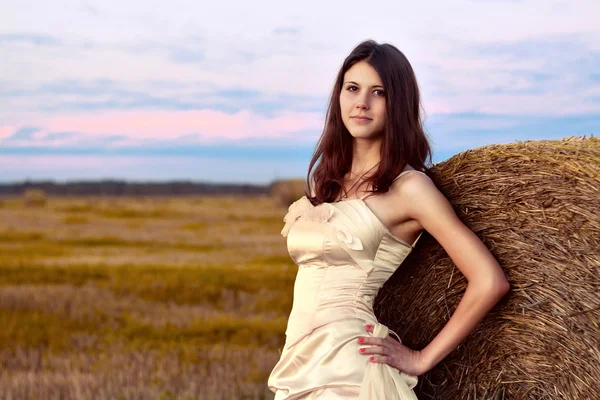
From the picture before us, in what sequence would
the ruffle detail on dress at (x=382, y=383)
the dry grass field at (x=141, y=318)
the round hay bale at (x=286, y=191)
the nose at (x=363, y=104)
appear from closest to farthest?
1. the ruffle detail on dress at (x=382, y=383)
2. the nose at (x=363, y=104)
3. the dry grass field at (x=141, y=318)
4. the round hay bale at (x=286, y=191)

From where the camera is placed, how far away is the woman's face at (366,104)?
277cm

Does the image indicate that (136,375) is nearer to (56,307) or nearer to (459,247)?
(56,307)

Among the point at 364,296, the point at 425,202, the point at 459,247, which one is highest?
the point at 425,202

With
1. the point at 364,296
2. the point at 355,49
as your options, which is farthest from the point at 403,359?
the point at 355,49

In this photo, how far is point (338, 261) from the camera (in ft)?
8.85

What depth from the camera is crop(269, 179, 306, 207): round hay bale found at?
2331 cm

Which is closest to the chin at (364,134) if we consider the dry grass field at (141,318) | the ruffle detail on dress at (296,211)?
the ruffle detail on dress at (296,211)

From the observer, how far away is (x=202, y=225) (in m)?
21.6

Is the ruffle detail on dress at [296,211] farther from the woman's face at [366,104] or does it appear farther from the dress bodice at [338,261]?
the woman's face at [366,104]

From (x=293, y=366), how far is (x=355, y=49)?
1.27 m

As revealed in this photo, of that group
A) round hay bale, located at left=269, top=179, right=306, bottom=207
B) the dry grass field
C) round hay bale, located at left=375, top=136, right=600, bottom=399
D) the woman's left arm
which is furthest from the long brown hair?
round hay bale, located at left=269, top=179, right=306, bottom=207

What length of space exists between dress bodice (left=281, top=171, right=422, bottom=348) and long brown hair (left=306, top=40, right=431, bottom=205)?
0.53ft

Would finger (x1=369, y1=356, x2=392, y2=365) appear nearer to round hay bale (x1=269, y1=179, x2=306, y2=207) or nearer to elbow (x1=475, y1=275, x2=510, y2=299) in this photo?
elbow (x1=475, y1=275, x2=510, y2=299)

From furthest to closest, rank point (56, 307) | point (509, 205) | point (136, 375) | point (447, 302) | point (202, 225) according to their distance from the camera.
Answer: point (202, 225), point (56, 307), point (136, 375), point (447, 302), point (509, 205)
